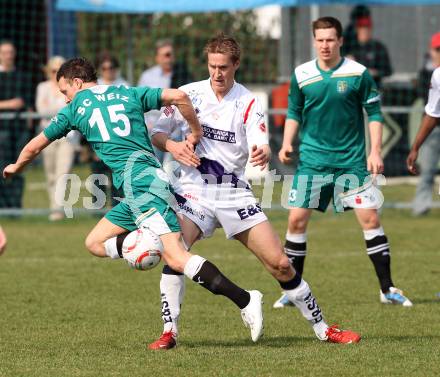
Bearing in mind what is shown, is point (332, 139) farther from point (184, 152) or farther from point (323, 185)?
point (184, 152)

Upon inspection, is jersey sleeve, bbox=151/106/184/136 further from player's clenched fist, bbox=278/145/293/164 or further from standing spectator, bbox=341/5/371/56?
standing spectator, bbox=341/5/371/56

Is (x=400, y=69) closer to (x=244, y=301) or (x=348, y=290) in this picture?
(x=348, y=290)

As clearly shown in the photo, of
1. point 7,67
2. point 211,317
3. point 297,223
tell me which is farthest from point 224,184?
point 7,67

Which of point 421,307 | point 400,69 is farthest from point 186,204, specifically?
point 400,69

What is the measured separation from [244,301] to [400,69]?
584 inches

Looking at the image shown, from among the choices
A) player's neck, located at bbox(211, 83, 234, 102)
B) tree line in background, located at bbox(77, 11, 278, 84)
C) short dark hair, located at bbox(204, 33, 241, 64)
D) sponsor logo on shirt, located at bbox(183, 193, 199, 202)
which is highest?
tree line in background, located at bbox(77, 11, 278, 84)

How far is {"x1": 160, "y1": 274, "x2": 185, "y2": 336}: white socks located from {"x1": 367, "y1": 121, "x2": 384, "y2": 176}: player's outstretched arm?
185 cm

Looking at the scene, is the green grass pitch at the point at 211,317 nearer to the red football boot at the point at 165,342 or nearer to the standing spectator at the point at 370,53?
the red football boot at the point at 165,342

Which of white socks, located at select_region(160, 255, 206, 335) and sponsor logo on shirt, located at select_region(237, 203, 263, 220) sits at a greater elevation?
sponsor logo on shirt, located at select_region(237, 203, 263, 220)

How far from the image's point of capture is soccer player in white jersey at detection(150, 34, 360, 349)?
688 cm

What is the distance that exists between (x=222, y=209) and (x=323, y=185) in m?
1.90

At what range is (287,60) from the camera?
752 inches

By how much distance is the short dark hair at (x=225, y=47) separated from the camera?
22.4 ft

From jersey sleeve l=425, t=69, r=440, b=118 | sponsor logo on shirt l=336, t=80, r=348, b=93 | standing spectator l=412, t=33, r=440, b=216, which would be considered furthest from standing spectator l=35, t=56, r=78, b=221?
jersey sleeve l=425, t=69, r=440, b=118
